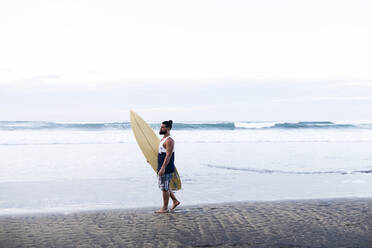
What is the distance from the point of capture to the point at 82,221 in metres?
A: 6.29

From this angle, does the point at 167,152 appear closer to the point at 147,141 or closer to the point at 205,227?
the point at 205,227

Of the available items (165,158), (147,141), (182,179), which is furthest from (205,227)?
(182,179)

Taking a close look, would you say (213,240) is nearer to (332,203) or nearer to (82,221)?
(82,221)

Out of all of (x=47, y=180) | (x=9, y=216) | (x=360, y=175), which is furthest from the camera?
(x=360, y=175)

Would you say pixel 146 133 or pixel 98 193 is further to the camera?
pixel 98 193

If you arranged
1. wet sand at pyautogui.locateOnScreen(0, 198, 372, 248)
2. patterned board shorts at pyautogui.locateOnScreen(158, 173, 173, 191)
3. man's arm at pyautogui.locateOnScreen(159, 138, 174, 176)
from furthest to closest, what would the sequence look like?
patterned board shorts at pyautogui.locateOnScreen(158, 173, 173, 191) → man's arm at pyautogui.locateOnScreen(159, 138, 174, 176) → wet sand at pyautogui.locateOnScreen(0, 198, 372, 248)

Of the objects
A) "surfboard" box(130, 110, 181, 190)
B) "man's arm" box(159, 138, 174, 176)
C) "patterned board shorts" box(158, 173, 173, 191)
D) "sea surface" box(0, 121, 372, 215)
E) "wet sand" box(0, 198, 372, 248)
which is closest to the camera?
"wet sand" box(0, 198, 372, 248)

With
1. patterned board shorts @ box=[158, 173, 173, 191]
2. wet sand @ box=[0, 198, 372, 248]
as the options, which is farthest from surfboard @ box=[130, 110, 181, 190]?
wet sand @ box=[0, 198, 372, 248]

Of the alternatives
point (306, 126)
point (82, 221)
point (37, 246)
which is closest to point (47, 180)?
point (82, 221)

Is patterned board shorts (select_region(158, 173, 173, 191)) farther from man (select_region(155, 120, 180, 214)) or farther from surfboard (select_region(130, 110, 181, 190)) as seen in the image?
surfboard (select_region(130, 110, 181, 190))

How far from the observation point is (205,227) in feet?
19.4

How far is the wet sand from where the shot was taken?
5.21 m

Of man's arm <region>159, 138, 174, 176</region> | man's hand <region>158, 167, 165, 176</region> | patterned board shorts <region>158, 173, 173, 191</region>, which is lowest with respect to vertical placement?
patterned board shorts <region>158, 173, 173, 191</region>

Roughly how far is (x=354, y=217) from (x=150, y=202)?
367cm
